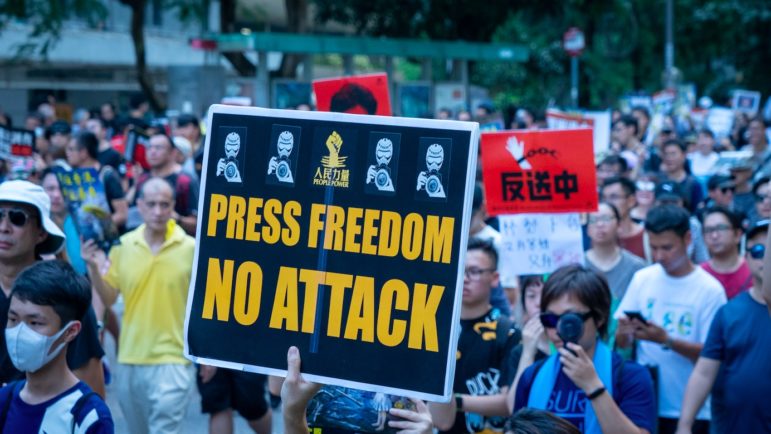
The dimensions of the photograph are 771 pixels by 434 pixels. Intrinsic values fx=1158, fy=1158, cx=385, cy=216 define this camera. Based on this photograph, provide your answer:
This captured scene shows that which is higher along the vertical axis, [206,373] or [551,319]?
[551,319]

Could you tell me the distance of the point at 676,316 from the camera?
6242 mm

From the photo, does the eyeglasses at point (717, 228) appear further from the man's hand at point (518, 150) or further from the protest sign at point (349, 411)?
the protest sign at point (349, 411)

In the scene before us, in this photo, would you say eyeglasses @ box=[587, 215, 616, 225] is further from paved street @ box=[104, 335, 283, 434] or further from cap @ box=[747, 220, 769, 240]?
paved street @ box=[104, 335, 283, 434]

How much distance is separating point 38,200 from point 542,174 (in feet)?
10.7

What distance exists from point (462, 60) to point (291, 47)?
23.1 ft

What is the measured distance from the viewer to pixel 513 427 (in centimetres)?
330

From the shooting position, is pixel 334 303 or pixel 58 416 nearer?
pixel 334 303

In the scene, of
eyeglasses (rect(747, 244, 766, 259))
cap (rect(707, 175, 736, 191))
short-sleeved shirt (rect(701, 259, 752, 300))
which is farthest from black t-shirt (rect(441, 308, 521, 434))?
cap (rect(707, 175, 736, 191))

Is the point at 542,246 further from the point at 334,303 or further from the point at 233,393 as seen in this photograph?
the point at 334,303

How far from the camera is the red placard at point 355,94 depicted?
752 cm

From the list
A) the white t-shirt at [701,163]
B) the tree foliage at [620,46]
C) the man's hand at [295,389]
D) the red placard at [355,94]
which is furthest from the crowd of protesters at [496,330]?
the tree foliage at [620,46]

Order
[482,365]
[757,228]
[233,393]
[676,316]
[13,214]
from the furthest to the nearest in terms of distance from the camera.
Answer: [233,393] → [676,316] → [757,228] → [482,365] → [13,214]

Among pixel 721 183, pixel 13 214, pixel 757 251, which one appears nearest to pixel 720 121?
pixel 721 183

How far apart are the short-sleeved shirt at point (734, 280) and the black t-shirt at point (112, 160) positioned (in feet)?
23.7
